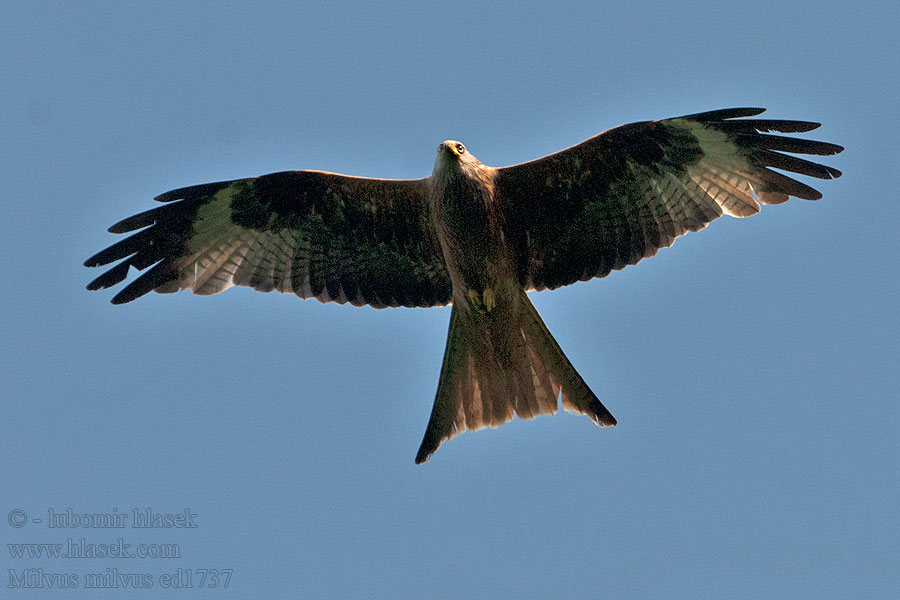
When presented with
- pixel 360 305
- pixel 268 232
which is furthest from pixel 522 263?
pixel 268 232

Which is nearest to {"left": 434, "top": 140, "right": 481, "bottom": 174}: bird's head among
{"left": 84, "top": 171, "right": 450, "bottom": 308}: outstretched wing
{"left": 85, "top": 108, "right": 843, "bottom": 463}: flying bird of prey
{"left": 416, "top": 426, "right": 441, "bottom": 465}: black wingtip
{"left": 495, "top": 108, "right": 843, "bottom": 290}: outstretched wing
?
{"left": 85, "top": 108, "right": 843, "bottom": 463}: flying bird of prey

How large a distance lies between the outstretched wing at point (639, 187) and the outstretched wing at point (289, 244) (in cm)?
83

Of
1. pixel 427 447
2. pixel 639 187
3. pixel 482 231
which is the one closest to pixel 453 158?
pixel 482 231

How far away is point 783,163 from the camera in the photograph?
8.55m

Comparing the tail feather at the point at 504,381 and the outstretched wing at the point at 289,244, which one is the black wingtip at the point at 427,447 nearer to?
the tail feather at the point at 504,381

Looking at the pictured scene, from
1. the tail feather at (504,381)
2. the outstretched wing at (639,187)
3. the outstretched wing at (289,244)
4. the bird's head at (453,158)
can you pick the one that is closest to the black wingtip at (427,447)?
the tail feather at (504,381)

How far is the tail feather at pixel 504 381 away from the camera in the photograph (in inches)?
329

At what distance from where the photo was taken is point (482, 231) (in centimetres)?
845

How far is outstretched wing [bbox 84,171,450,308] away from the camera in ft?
29.1

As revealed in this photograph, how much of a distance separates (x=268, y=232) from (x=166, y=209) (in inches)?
32.7

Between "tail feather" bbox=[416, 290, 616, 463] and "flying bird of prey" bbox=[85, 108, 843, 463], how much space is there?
11 millimetres

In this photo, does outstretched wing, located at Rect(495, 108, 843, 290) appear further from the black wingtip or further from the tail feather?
the black wingtip

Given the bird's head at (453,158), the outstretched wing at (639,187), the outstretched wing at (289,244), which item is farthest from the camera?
the outstretched wing at (289,244)

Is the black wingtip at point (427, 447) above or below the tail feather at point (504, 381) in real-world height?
below
